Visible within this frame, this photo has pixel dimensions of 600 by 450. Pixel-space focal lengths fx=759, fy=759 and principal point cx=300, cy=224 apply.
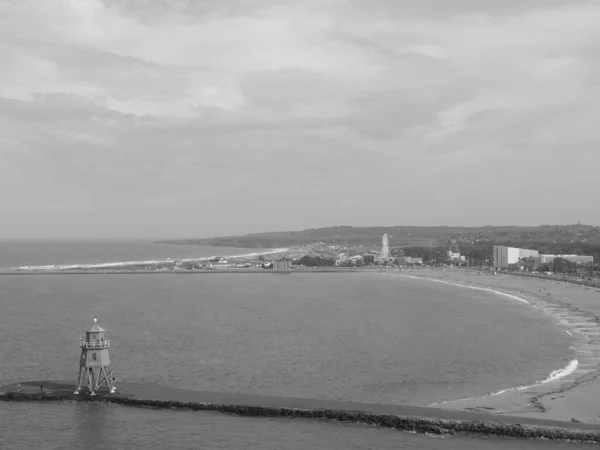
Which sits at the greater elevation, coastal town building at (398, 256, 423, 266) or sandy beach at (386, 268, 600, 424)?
coastal town building at (398, 256, 423, 266)

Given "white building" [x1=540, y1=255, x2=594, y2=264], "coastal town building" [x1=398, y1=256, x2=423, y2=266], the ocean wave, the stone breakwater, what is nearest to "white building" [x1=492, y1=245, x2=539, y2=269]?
"white building" [x1=540, y1=255, x2=594, y2=264]

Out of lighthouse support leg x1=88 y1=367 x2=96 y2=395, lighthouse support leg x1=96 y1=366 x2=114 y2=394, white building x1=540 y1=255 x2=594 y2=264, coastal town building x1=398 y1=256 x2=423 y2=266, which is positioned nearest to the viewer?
lighthouse support leg x1=88 y1=367 x2=96 y2=395

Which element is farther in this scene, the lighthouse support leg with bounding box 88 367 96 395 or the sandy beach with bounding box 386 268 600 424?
the lighthouse support leg with bounding box 88 367 96 395

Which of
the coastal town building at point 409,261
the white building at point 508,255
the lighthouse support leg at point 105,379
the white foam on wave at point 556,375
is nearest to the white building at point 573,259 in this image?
the white building at point 508,255

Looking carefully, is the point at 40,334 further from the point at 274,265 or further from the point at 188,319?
the point at 274,265

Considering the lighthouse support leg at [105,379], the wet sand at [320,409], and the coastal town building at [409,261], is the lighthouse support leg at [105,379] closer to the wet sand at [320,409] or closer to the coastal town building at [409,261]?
the wet sand at [320,409]

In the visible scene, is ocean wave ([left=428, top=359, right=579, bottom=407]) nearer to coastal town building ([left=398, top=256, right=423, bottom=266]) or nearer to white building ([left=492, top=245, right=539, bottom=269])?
white building ([left=492, top=245, right=539, bottom=269])

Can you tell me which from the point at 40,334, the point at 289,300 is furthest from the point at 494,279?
the point at 40,334

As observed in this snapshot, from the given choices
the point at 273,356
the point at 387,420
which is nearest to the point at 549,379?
the point at 387,420

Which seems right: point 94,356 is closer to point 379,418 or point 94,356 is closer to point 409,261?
point 379,418
